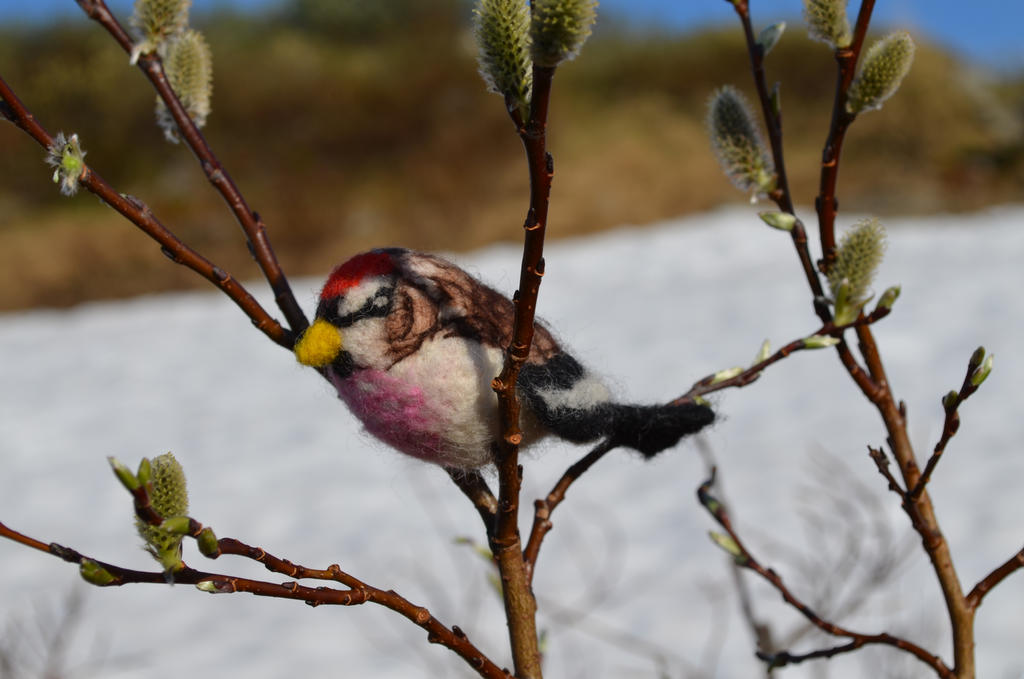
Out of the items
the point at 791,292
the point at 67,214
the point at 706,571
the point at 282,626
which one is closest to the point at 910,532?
the point at 706,571

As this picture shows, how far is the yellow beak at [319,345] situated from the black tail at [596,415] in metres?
0.10

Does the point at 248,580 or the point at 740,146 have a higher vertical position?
the point at 740,146

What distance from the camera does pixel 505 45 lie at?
1.01 feet

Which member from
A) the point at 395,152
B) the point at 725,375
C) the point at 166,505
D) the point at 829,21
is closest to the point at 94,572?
the point at 166,505

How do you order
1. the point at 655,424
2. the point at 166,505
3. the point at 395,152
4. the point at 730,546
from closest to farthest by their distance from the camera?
the point at 166,505
the point at 655,424
the point at 730,546
the point at 395,152

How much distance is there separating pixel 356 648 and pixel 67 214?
5680 millimetres

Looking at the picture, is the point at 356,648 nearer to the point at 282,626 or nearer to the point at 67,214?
the point at 282,626

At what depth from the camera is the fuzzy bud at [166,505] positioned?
14.6 inches

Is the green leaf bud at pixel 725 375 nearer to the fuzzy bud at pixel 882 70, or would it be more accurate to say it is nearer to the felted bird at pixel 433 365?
the felted bird at pixel 433 365

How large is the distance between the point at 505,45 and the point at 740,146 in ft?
0.85

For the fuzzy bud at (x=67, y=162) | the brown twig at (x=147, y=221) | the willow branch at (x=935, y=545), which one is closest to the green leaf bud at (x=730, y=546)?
the willow branch at (x=935, y=545)

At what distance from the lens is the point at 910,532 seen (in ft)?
5.62

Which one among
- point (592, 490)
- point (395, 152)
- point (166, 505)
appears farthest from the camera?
point (395, 152)

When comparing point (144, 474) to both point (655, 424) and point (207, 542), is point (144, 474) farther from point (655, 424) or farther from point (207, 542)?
point (655, 424)
